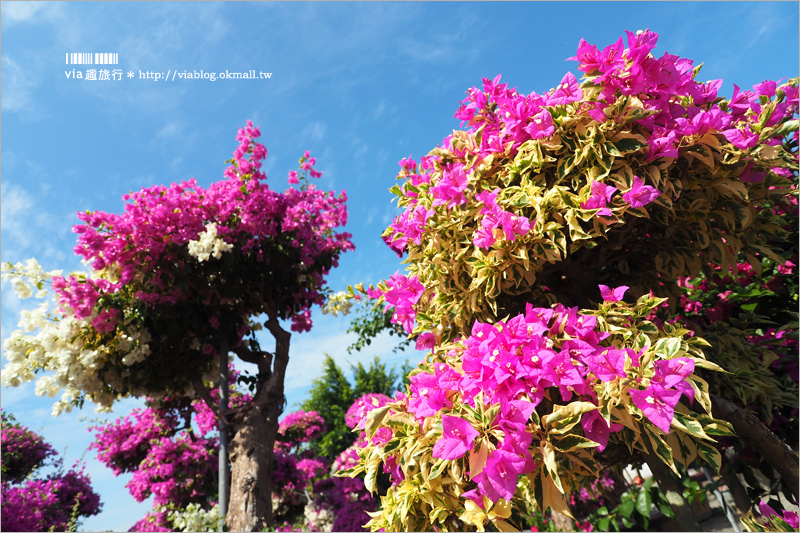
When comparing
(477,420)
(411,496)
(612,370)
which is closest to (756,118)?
(612,370)

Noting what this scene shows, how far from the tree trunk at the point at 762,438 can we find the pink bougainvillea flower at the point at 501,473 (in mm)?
1015

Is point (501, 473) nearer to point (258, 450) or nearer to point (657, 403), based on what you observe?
point (657, 403)

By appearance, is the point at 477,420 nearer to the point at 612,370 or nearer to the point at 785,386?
the point at 612,370

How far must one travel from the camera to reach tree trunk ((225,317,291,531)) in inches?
146

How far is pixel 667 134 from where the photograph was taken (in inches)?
64.6

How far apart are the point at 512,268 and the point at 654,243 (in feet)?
2.92

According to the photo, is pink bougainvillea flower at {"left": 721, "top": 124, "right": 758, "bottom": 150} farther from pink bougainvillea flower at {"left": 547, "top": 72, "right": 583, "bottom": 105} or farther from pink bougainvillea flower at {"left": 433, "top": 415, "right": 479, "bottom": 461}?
pink bougainvillea flower at {"left": 433, "top": 415, "right": 479, "bottom": 461}

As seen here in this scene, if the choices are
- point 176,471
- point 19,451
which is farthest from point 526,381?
point 19,451

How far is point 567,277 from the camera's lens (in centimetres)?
203

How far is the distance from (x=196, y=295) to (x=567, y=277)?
139 inches

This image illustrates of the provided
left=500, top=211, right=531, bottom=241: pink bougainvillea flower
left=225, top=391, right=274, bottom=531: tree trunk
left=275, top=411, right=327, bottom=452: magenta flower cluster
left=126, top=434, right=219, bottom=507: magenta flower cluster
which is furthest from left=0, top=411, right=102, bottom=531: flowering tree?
left=500, top=211, right=531, bottom=241: pink bougainvillea flower

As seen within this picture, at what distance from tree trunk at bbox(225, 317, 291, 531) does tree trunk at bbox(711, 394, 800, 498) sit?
11.6ft

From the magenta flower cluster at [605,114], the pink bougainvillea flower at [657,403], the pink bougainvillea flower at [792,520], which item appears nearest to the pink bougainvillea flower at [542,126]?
the magenta flower cluster at [605,114]

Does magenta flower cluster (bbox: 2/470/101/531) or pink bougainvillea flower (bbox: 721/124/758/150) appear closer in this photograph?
pink bougainvillea flower (bbox: 721/124/758/150)
